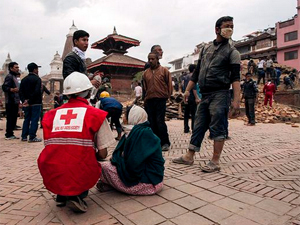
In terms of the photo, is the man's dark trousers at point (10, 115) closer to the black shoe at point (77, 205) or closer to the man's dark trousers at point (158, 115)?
the man's dark trousers at point (158, 115)

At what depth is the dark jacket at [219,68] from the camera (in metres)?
3.34

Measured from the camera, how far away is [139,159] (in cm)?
246

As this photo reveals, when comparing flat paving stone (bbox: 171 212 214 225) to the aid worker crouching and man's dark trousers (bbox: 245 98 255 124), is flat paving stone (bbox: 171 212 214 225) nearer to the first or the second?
the aid worker crouching

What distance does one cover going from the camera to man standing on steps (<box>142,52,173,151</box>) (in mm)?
4750

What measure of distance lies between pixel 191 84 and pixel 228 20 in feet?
3.55

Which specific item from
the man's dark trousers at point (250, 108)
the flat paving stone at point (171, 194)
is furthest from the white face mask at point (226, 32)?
the man's dark trousers at point (250, 108)

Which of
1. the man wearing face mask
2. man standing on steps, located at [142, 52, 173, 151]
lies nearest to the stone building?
man standing on steps, located at [142, 52, 173, 151]

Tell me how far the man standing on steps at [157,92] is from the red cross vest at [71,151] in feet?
8.87

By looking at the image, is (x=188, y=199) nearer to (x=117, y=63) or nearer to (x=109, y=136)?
(x=109, y=136)

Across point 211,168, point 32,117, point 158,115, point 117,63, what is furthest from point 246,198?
point 117,63

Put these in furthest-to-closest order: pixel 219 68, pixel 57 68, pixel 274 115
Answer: pixel 57 68 → pixel 274 115 → pixel 219 68

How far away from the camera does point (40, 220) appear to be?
6.86ft

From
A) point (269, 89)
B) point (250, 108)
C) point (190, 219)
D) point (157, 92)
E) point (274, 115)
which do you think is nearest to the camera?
point (190, 219)

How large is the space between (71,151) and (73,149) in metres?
0.02
